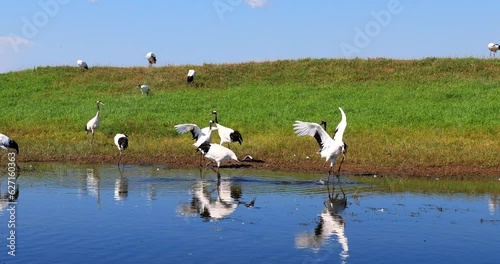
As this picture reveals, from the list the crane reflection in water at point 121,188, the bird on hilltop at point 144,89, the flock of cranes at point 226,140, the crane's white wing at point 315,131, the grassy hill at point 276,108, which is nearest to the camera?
the crane reflection in water at point 121,188

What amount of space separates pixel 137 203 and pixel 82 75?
115ft

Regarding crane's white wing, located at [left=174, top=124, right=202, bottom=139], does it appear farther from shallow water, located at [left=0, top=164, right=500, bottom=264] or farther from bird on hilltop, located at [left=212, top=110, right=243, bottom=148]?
shallow water, located at [left=0, top=164, right=500, bottom=264]

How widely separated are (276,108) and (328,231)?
22787 mm

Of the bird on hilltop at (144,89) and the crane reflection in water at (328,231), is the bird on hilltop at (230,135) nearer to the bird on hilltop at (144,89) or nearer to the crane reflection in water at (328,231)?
the crane reflection in water at (328,231)

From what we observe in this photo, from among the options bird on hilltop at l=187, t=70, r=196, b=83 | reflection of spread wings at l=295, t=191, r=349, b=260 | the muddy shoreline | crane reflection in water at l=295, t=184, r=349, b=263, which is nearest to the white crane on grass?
the muddy shoreline

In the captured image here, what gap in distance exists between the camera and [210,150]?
2044 centimetres

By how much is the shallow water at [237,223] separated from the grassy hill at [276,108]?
17.1ft

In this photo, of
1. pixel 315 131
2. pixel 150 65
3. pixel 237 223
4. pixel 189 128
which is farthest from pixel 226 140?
pixel 150 65

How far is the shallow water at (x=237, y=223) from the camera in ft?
37.7

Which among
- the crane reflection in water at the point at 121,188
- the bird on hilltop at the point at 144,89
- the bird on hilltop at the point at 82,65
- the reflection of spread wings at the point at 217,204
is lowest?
the reflection of spread wings at the point at 217,204

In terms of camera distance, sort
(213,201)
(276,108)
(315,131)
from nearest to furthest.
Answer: (213,201)
(315,131)
(276,108)

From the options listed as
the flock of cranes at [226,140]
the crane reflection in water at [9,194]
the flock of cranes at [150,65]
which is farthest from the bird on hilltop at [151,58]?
the crane reflection in water at [9,194]

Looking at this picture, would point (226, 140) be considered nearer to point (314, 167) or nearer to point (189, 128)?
point (189, 128)

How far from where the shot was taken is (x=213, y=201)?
16.5 m
